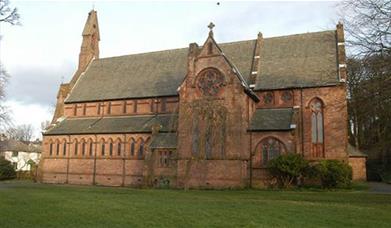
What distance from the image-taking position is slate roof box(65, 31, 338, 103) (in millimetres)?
36656

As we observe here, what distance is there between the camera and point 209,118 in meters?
33.8

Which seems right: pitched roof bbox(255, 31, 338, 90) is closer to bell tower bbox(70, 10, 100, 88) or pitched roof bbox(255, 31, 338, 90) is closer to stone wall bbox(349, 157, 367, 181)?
stone wall bbox(349, 157, 367, 181)

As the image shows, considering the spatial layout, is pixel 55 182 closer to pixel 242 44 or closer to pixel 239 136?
pixel 239 136

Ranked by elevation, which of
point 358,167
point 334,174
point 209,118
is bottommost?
point 334,174

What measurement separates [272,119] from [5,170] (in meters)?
38.9

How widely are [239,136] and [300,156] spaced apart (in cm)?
533

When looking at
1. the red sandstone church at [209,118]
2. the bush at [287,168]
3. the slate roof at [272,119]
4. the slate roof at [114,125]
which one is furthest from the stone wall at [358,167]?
the slate roof at [114,125]

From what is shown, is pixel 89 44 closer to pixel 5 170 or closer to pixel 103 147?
pixel 103 147

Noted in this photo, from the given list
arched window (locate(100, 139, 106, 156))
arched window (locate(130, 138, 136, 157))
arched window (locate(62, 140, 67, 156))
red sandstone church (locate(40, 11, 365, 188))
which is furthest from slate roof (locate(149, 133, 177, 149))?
arched window (locate(62, 140, 67, 156))

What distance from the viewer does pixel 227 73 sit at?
34.1m

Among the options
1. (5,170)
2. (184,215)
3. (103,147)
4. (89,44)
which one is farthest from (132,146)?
(184,215)

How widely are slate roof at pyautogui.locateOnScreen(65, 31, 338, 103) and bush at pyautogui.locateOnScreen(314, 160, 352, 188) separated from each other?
719 cm

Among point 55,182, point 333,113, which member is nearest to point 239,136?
point 333,113

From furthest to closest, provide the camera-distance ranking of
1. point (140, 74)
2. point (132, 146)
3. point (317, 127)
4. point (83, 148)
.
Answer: point (140, 74) → point (83, 148) → point (132, 146) → point (317, 127)
